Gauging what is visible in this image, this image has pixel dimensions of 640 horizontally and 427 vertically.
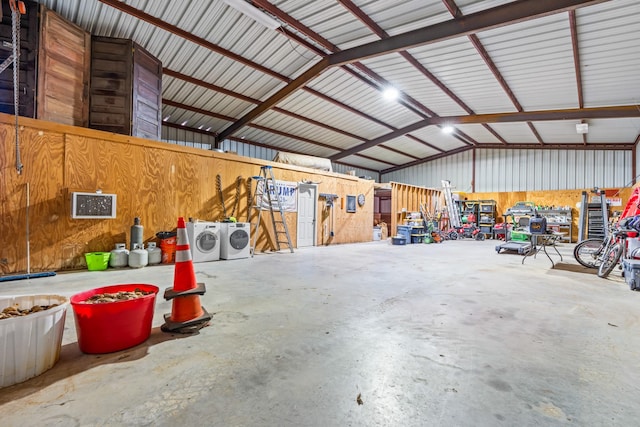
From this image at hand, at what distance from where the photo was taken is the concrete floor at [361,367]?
131 centimetres

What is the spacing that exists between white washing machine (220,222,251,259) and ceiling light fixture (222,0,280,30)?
385 cm

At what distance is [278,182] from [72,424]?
21.7 ft

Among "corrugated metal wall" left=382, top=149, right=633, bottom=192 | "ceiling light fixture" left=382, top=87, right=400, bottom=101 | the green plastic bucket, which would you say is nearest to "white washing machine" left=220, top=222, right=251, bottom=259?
the green plastic bucket

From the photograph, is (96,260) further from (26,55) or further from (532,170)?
(532,170)

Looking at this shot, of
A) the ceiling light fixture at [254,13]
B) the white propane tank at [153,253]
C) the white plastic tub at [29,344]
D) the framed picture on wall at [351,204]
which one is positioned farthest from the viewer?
the framed picture on wall at [351,204]

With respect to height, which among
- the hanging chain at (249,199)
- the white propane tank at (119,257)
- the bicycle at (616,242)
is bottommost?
the white propane tank at (119,257)

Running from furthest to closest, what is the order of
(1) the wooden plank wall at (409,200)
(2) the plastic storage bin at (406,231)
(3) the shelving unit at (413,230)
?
(1) the wooden plank wall at (409,200) < (3) the shelving unit at (413,230) < (2) the plastic storage bin at (406,231)

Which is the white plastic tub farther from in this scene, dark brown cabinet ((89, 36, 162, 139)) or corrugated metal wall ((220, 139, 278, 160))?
corrugated metal wall ((220, 139, 278, 160))

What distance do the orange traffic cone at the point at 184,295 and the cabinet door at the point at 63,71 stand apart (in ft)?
14.2

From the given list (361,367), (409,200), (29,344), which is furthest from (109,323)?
(409,200)

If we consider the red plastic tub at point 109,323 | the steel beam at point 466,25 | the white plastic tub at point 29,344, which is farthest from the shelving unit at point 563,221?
the white plastic tub at point 29,344

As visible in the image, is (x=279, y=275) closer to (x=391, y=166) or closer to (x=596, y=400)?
(x=596, y=400)

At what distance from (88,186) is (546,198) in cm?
1622

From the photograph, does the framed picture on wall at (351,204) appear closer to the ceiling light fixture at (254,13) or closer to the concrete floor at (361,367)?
the ceiling light fixture at (254,13)
